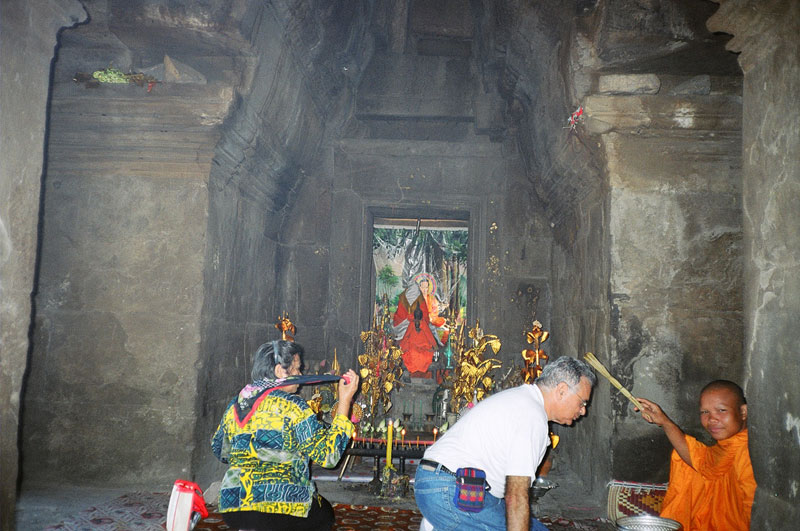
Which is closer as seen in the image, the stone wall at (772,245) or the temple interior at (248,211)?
the stone wall at (772,245)

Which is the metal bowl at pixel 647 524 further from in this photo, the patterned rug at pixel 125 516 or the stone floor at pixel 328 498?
the patterned rug at pixel 125 516

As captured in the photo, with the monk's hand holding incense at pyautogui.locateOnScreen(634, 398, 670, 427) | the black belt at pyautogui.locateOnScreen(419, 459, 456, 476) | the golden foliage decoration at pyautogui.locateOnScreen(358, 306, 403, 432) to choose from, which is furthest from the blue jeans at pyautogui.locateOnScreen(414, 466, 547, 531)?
the golden foliage decoration at pyautogui.locateOnScreen(358, 306, 403, 432)

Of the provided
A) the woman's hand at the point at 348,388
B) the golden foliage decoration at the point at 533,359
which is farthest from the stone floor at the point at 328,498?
the woman's hand at the point at 348,388

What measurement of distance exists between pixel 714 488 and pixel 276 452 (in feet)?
8.57

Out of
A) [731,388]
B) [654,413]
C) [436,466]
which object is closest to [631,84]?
[731,388]

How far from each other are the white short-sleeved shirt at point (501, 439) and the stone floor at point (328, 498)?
232 cm

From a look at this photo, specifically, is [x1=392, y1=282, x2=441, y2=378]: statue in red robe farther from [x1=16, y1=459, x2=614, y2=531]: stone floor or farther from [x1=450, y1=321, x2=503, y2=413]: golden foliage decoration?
[x1=16, y1=459, x2=614, y2=531]: stone floor

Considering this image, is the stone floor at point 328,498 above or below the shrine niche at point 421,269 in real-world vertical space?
below

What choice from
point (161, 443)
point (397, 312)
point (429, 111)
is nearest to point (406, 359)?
point (397, 312)

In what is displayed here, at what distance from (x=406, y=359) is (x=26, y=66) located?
6006 mm

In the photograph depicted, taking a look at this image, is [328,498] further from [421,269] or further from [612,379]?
[421,269]

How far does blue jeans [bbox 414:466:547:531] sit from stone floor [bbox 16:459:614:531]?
2.25m

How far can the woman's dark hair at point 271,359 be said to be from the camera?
9.49 ft

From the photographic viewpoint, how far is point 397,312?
8.34 metres
